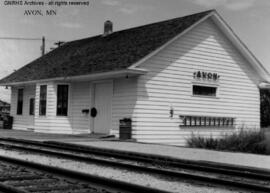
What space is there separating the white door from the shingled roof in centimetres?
109

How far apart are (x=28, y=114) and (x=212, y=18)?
1203cm

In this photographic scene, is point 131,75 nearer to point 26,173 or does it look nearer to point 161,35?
point 161,35

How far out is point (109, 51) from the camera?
70.2ft

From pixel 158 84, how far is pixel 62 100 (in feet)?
19.2

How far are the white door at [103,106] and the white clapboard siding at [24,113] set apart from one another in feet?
19.9

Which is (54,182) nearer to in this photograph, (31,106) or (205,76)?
(205,76)

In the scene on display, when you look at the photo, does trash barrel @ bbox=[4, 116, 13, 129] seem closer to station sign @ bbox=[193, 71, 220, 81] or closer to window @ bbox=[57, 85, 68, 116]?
window @ bbox=[57, 85, 68, 116]

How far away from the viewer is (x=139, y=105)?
1823 cm

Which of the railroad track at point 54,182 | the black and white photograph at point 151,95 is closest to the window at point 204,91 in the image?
the black and white photograph at point 151,95

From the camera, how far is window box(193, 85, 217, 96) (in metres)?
20.8

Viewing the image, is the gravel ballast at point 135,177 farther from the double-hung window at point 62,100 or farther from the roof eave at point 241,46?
the roof eave at point 241,46

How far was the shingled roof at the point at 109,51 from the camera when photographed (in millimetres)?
19016

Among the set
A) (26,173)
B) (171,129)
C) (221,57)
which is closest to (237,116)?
(221,57)

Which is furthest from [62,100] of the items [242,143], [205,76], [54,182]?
[54,182]
